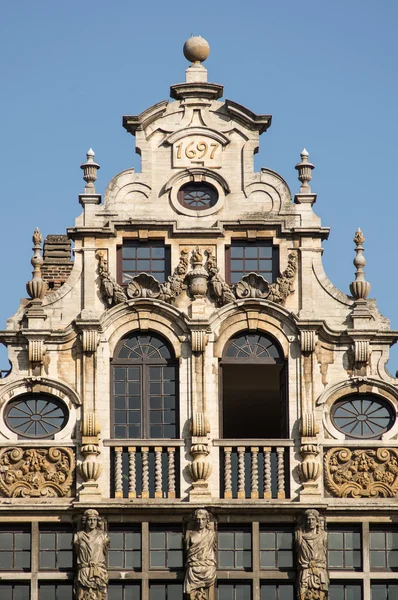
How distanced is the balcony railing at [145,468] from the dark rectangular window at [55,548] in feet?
4.07

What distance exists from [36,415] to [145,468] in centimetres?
244

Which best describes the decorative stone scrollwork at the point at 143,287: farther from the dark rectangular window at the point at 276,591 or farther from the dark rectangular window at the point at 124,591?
the dark rectangular window at the point at 276,591

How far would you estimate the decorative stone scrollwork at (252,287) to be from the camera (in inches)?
1801

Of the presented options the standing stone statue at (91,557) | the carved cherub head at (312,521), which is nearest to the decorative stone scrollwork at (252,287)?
the carved cherub head at (312,521)

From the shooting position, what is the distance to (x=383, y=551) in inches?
1757

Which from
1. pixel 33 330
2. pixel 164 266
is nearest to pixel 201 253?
pixel 164 266

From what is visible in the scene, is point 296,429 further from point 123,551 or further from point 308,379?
point 123,551

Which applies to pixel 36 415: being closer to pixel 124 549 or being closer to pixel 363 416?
pixel 124 549

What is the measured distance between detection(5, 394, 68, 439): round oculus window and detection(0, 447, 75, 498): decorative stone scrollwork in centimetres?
48

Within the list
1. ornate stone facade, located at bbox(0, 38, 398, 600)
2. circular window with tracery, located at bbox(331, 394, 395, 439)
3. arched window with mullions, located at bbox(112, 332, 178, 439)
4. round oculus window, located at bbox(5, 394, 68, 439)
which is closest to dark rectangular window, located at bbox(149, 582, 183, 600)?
ornate stone facade, located at bbox(0, 38, 398, 600)

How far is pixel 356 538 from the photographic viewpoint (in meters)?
44.6

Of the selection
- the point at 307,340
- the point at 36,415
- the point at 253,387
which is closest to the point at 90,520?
the point at 36,415

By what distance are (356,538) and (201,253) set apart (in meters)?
6.37

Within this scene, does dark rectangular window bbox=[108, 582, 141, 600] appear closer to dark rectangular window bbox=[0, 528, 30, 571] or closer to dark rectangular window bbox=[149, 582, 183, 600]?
dark rectangular window bbox=[149, 582, 183, 600]
